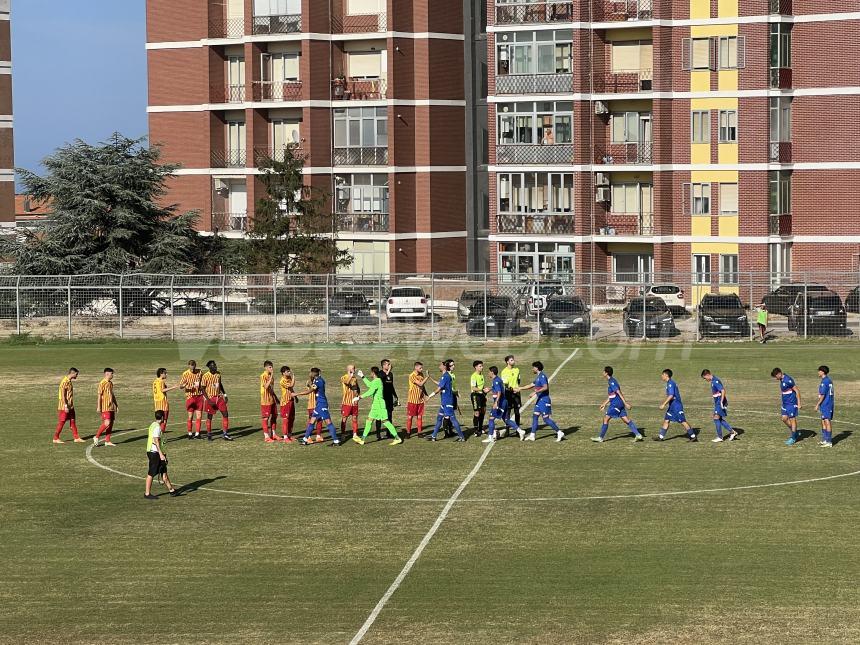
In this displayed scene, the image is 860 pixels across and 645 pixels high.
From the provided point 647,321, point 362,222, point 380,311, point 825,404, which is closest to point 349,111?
point 362,222

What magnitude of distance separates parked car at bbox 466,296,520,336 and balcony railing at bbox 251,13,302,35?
31.8 m

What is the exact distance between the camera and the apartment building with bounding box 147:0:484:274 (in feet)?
271

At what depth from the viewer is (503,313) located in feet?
188

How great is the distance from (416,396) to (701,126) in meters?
44.9

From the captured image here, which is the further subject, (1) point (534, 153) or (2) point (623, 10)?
(1) point (534, 153)

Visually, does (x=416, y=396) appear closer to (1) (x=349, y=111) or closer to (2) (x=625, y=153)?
(2) (x=625, y=153)

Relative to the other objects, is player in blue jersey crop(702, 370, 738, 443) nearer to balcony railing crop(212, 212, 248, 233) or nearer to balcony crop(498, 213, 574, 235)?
balcony crop(498, 213, 574, 235)

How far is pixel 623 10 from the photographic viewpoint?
74.6m

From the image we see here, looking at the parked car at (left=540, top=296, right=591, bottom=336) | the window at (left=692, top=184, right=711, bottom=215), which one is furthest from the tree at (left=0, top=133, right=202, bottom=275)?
the window at (left=692, top=184, right=711, bottom=215)

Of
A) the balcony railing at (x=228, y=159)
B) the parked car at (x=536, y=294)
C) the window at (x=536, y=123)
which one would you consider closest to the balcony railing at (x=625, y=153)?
the window at (x=536, y=123)

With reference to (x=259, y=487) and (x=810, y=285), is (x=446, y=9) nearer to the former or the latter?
(x=810, y=285)

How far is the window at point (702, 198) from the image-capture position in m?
74.1

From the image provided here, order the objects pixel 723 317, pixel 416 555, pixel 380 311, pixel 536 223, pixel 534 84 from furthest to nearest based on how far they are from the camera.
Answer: pixel 536 223, pixel 534 84, pixel 380 311, pixel 723 317, pixel 416 555

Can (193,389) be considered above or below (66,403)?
above
